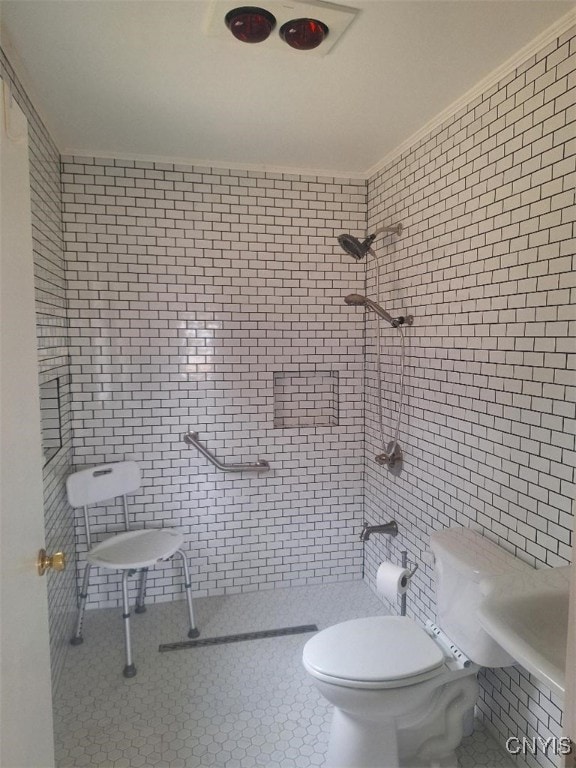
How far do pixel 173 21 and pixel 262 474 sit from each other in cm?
203

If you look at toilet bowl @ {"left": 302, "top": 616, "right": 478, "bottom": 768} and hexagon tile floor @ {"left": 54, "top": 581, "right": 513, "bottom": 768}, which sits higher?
toilet bowl @ {"left": 302, "top": 616, "right": 478, "bottom": 768}

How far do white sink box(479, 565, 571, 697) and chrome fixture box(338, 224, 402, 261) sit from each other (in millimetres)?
1479

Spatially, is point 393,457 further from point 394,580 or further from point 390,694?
point 390,694

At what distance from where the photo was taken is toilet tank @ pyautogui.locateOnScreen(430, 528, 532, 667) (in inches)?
57.4

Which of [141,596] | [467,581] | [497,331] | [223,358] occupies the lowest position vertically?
[141,596]

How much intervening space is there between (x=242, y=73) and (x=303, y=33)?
0.32 m

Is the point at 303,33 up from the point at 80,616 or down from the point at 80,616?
up

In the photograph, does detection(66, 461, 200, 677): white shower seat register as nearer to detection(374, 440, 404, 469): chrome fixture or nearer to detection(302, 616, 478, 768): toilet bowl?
detection(302, 616, 478, 768): toilet bowl

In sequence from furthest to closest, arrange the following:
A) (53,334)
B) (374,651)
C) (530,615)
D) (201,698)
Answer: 1. (53,334)
2. (201,698)
3. (374,651)
4. (530,615)

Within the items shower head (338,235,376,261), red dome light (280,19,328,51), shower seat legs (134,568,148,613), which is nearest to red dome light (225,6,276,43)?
red dome light (280,19,328,51)

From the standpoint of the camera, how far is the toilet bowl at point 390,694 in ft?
4.76

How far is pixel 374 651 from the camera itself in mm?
1553

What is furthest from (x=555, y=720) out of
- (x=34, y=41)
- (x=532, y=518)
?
(x=34, y=41)

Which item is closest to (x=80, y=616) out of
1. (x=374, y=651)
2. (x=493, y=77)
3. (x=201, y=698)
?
(x=201, y=698)
